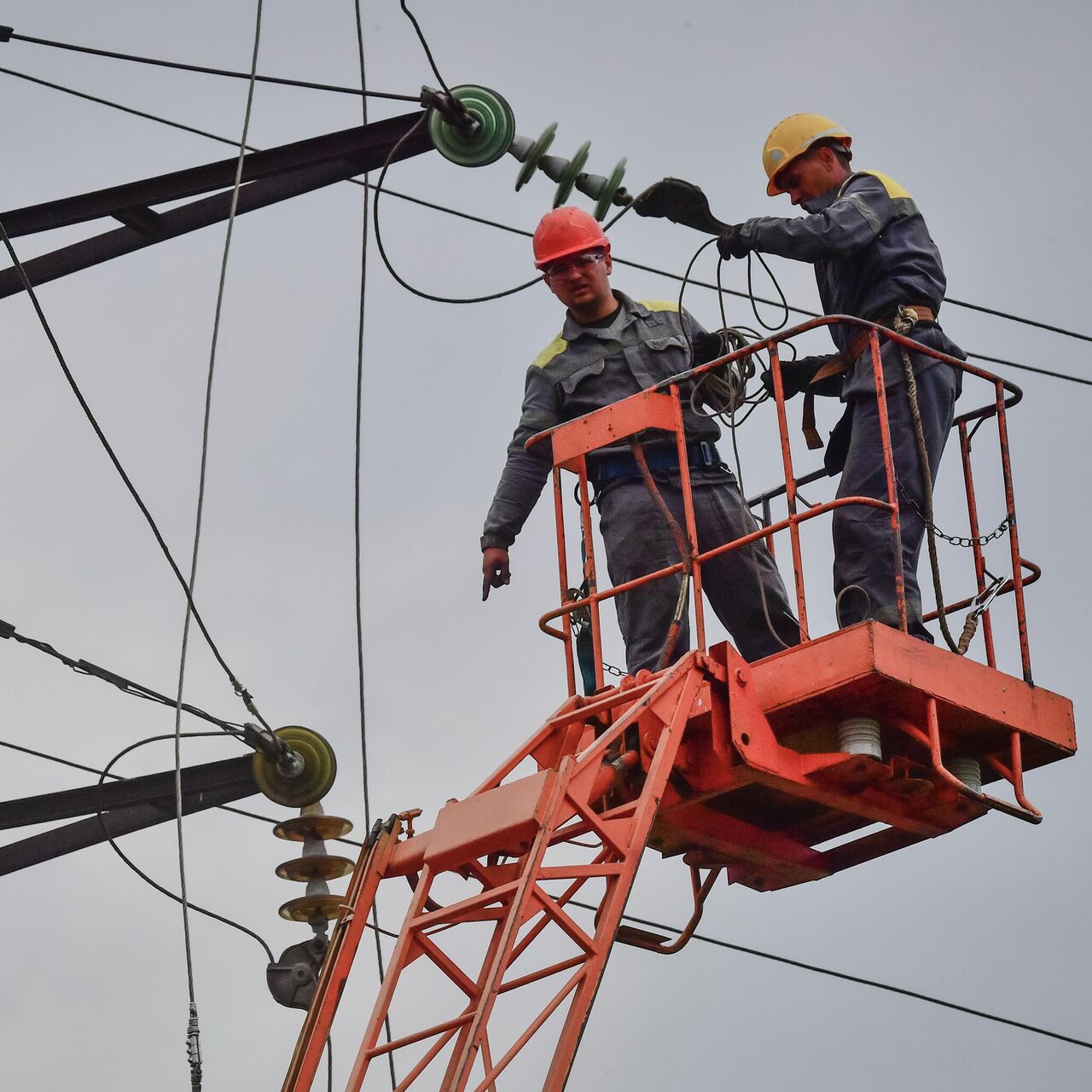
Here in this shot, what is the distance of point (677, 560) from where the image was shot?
34.7ft

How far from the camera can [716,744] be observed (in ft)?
30.6

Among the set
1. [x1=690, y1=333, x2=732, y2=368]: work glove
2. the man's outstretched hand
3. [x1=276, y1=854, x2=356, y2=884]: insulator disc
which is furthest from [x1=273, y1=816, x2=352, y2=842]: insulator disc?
[x1=690, y1=333, x2=732, y2=368]: work glove

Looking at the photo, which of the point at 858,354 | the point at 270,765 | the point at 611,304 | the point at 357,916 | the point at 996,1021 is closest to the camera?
the point at 357,916

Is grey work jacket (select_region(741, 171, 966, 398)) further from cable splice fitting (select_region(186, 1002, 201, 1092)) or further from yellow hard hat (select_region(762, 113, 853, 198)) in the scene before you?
cable splice fitting (select_region(186, 1002, 201, 1092))

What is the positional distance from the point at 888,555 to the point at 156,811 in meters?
4.37

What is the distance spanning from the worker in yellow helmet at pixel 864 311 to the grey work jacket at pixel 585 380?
0.57 metres

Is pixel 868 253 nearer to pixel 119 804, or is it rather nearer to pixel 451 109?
pixel 451 109

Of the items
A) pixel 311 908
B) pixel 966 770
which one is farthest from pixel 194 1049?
pixel 966 770

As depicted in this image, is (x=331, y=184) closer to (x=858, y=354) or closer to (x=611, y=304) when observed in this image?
(x=611, y=304)

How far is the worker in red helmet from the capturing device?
1058 centimetres

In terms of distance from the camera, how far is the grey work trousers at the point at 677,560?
10.5 metres

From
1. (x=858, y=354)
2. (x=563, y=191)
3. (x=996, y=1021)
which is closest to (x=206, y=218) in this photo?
(x=563, y=191)

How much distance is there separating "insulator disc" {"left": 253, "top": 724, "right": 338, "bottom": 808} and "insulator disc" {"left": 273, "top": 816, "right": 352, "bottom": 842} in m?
0.25

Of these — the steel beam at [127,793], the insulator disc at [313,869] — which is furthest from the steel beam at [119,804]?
the insulator disc at [313,869]
